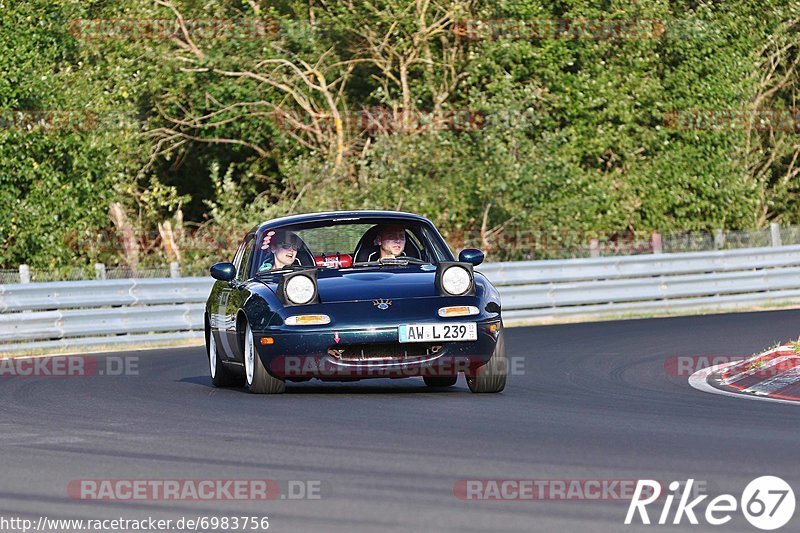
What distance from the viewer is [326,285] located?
11.5 metres

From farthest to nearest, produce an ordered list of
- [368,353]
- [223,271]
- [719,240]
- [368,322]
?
[719,240] < [223,271] < [368,353] < [368,322]

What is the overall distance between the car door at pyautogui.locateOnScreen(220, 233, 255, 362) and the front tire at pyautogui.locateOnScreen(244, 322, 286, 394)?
0.26 meters

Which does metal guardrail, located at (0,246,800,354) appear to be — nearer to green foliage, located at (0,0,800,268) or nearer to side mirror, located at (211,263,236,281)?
green foliage, located at (0,0,800,268)

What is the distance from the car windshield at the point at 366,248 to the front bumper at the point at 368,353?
124 centimetres

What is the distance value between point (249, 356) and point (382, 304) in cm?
137

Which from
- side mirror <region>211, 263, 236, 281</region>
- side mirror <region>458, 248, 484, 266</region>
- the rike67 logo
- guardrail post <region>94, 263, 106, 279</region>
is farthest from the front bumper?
guardrail post <region>94, 263, 106, 279</region>

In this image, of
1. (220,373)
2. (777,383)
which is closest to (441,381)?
(220,373)

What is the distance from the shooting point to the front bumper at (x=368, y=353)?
1103cm

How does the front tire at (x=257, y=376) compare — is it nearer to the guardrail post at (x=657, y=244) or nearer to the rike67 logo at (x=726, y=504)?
the rike67 logo at (x=726, y=504)

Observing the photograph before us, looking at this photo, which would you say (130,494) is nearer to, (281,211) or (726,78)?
(281,211)

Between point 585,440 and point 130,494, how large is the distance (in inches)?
104

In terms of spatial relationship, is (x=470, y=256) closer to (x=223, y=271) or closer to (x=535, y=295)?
(x=223, y=271)

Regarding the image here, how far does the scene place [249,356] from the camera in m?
11.9

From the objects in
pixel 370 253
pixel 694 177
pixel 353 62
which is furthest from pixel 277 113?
pixel 370 253
